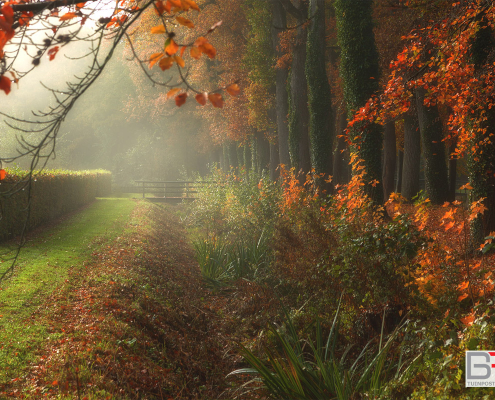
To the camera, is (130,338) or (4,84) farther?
(130,338)

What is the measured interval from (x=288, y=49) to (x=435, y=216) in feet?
26.8

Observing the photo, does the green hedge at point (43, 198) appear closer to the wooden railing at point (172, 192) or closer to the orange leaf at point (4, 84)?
the orange leaf at point (4, 84)

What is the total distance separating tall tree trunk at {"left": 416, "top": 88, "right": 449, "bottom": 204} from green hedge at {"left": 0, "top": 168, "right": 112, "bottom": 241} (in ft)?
Result: 38.9

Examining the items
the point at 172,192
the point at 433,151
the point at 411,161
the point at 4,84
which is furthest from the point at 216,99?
the point at 172,192

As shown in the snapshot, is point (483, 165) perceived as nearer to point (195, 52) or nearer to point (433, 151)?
point (433, 151)

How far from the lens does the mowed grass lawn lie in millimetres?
4977

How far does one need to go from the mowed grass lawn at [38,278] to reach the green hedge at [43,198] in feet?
2.00

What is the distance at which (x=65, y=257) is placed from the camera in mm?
9531

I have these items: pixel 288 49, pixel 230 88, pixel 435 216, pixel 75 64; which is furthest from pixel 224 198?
pixel 75 64

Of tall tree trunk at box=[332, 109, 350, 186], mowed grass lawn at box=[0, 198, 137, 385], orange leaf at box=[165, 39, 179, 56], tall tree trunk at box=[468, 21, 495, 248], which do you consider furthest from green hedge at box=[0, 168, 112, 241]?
tall tree trunk at box=[332, 109, 350, 186]

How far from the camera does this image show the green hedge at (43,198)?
1143 centimetres

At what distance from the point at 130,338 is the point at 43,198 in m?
10.6

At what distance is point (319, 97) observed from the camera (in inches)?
545

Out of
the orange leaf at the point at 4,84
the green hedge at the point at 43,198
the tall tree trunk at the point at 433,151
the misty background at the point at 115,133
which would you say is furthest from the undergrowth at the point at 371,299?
the misty background at the point at 115,133
